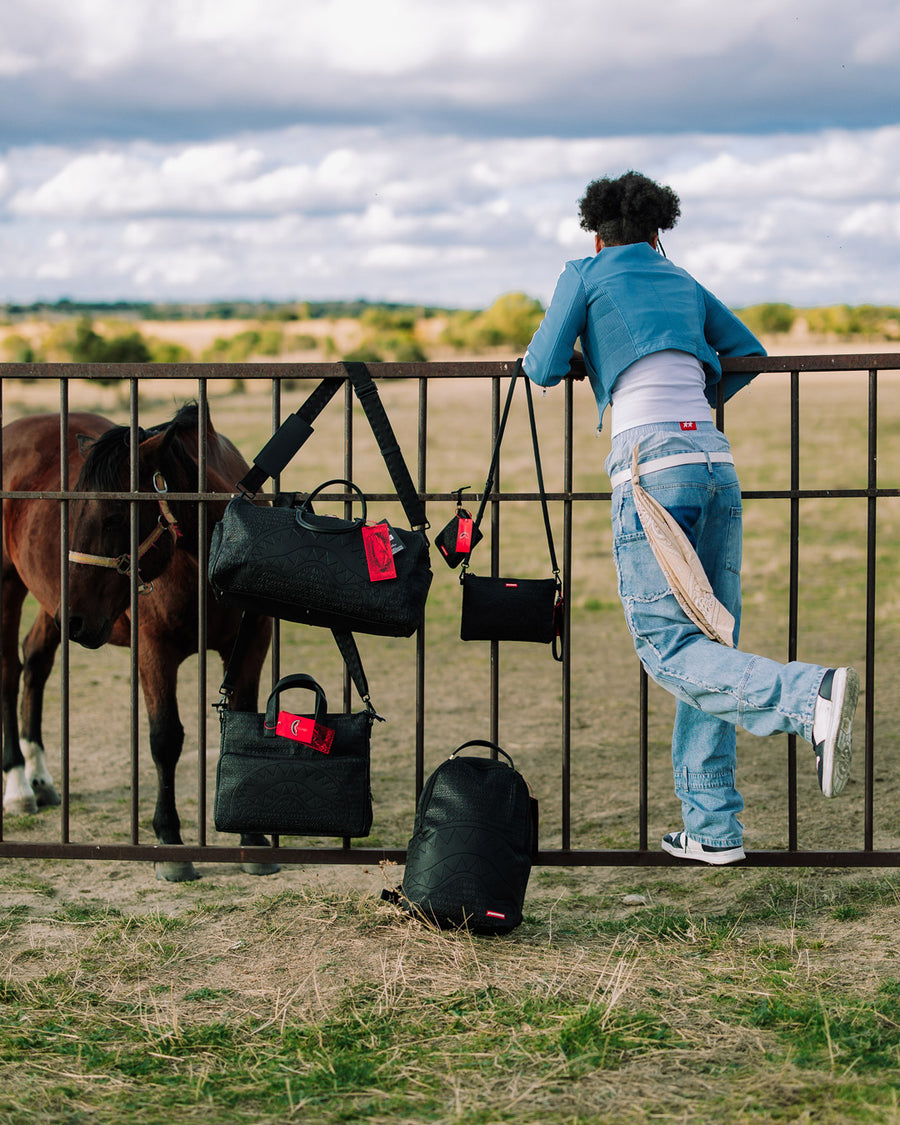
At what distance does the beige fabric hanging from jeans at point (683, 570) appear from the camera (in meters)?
3.43

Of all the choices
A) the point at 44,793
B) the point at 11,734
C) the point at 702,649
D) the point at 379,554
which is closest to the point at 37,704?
the point at 11,734

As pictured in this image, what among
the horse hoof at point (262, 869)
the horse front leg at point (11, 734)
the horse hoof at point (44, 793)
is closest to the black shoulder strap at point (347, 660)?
the horse hoof at point (262, 869)

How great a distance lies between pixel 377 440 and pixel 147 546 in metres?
1.30

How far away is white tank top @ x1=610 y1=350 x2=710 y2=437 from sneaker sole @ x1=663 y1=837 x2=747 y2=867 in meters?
1.39

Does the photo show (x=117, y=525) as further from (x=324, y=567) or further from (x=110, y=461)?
(x=324, y=567)

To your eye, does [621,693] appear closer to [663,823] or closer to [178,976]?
[663,823]

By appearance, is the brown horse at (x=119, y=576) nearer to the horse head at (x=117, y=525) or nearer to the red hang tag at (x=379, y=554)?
the horse head at (x=117, y=525)

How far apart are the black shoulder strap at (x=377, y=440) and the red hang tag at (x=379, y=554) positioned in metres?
0.21

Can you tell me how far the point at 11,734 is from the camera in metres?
5.93

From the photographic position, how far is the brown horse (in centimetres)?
448

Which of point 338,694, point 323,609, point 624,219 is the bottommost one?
point 338,694

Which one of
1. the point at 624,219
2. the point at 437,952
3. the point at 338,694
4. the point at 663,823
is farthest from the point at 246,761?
the point at 338,694

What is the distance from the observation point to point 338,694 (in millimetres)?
8383

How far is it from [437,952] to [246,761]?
84 centimetres
